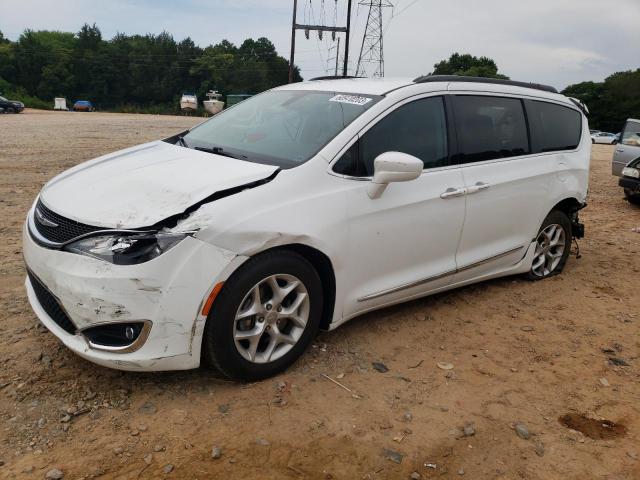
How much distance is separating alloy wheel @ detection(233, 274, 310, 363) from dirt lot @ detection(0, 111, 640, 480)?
0.21 meters

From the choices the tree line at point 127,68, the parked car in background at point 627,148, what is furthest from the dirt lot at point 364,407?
the tree line at point 127,68

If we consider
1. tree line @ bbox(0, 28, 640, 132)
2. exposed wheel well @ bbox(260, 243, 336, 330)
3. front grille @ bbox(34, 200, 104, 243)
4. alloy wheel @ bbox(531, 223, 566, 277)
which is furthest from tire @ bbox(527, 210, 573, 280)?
tree line @ bbox(0, 28, 640, 132)

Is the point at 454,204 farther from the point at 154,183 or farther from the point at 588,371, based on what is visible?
the point at 154,183

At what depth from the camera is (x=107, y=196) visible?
296 cm

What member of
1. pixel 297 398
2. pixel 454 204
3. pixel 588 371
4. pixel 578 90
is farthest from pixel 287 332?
pixel 578 90

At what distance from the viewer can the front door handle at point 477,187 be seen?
13.0 feet

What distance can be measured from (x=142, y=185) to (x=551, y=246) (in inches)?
152

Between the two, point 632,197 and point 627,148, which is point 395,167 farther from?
point 627,148

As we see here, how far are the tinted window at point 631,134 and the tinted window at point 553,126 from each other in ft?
29.5

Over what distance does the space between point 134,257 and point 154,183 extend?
563mm

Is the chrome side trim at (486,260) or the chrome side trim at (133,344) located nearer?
the chrome side trim at (133,344)

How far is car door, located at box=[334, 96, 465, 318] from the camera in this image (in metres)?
3.37

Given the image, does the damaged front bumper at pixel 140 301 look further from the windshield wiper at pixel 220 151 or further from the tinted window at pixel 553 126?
the tinted window at pixel 553 126

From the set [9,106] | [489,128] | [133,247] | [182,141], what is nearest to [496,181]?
[489,128]
